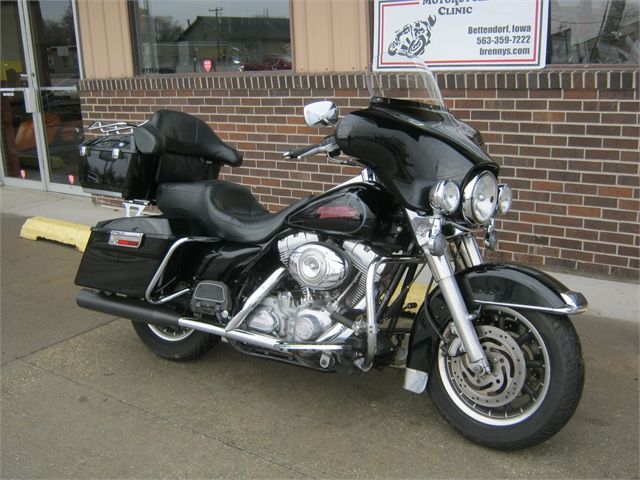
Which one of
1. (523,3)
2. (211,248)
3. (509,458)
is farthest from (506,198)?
(523,3)

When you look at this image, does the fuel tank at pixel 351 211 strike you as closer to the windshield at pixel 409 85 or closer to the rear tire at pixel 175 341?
the windshield at pixel 409 85

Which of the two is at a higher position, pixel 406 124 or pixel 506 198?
pixel 406 124

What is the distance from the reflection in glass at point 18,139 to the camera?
30.4ft

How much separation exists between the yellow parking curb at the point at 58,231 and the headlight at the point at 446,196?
456 cm

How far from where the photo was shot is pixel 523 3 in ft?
16.4

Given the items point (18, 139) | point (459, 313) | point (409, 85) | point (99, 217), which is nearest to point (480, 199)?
point (459, 313)

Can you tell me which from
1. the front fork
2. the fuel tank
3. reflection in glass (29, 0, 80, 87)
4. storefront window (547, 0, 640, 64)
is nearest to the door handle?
reflection in glass (29, 0, 80, 87)

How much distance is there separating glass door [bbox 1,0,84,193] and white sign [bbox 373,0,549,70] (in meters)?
4.46

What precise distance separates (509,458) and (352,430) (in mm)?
740

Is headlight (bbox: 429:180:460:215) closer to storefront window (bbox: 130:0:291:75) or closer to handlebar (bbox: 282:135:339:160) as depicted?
handlebar (bbox: 282:135:339:160)

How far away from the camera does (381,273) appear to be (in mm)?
3113

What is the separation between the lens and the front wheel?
2762 millimetres

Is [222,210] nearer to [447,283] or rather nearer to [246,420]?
[246,420]

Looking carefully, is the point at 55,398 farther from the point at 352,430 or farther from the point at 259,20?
the point at 259,20
